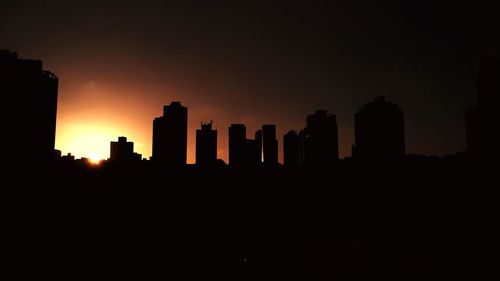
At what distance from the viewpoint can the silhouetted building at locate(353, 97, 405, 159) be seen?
60156 millimetres

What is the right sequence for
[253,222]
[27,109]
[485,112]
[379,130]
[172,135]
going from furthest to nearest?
[379,130] → [172,135] → [485,112] → [253,222] → [27,109]

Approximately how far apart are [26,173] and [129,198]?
7.41 metres

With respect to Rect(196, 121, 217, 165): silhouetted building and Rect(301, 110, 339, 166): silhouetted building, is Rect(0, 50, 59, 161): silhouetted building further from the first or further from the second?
Rect(301, 110, 339, 166): silhouetted building

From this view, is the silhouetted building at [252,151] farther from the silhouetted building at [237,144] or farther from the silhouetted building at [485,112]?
the silhouetted building at [485,112]

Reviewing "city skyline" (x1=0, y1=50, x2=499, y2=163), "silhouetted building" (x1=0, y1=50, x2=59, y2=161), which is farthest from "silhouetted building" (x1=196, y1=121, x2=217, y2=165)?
"silhouetted building" (x1=0, y1=50, x2=59, y2=161)

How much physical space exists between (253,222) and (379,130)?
39.9m

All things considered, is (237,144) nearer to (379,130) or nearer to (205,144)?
(205,144)

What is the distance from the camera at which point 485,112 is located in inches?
1844

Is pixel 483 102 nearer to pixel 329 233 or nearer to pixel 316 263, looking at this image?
pixel 329 233

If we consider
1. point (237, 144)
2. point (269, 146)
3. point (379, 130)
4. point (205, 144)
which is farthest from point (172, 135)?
point (379, 130)

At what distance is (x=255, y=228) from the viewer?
28.9 meters

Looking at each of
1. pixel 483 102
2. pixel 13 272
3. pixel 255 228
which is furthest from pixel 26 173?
pixel 483 102

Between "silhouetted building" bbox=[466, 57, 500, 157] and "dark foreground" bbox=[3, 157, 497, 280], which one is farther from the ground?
"silhouetted building" bbox=[466, 57, 500, 157]

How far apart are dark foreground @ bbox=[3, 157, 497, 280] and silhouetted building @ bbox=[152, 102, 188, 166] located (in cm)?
1986
